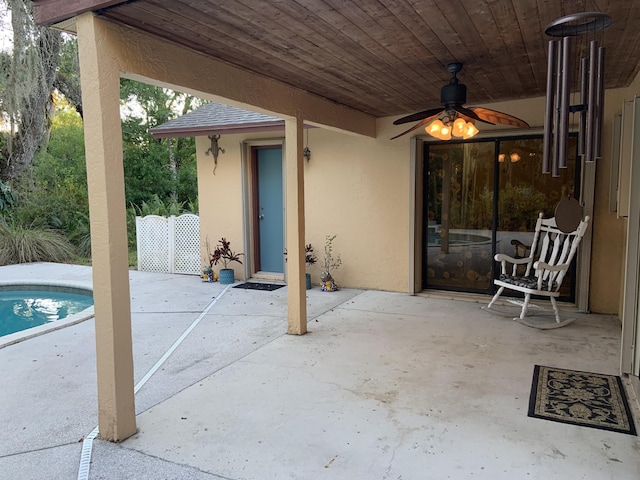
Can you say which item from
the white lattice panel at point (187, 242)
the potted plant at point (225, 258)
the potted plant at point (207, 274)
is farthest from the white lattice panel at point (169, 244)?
the potted plant at point (225, 258)

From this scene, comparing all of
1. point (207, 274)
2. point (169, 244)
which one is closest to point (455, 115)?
point (207, 274)

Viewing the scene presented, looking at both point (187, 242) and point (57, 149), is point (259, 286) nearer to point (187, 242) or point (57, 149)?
point (187, 242)

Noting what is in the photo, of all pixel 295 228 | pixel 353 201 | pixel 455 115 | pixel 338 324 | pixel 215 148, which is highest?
pixel 215 148

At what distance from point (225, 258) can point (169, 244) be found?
132cm

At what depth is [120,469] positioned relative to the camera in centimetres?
230

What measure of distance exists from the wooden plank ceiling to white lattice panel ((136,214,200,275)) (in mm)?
4152

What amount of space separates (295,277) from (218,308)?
1.55 meters

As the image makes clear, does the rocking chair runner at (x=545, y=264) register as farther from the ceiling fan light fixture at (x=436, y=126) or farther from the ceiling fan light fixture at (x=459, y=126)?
the ceiling fan light fixture at (x=436, y=126)

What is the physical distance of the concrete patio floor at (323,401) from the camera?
2.32 meters

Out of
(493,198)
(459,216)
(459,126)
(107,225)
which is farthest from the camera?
(459,216)

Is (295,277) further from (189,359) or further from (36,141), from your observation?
(36,141)

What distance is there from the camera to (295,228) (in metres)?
4.41

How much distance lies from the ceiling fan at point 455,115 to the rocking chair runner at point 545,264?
1.28m

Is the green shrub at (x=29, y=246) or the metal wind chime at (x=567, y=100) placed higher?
the metal wind chime at (x=567, y=100)
